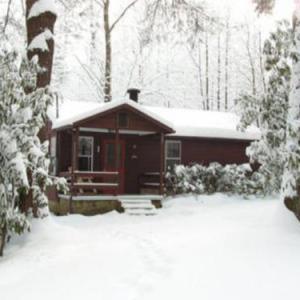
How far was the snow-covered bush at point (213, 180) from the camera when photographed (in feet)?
59.2

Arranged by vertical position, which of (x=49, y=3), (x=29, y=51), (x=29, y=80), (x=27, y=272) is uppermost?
(x=49, y=3)

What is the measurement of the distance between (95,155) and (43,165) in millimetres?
8876

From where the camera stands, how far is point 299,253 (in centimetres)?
795

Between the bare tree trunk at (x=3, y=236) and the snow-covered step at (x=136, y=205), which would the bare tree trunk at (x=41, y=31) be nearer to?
the bare tree trunk at (x=3, y=236)

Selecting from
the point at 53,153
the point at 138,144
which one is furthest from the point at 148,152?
the point at 53,153

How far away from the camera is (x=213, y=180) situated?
18625mm

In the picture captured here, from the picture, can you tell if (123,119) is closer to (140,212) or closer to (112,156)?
(112,156)

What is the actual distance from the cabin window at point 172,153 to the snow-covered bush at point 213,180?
2.68 feet

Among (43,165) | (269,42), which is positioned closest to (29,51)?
(43,165)

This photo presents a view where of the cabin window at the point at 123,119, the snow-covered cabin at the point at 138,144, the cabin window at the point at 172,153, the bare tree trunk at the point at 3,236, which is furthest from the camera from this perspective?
the cabin window at the point at 172,153

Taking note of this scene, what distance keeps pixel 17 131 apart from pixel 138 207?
7.42 meters

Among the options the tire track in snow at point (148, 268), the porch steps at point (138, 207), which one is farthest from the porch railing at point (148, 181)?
the tire track in snow at point (148, 268)

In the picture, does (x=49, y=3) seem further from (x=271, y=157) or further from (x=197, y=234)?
(x=271, y=157)

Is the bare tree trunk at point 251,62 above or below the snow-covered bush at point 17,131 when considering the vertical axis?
above
